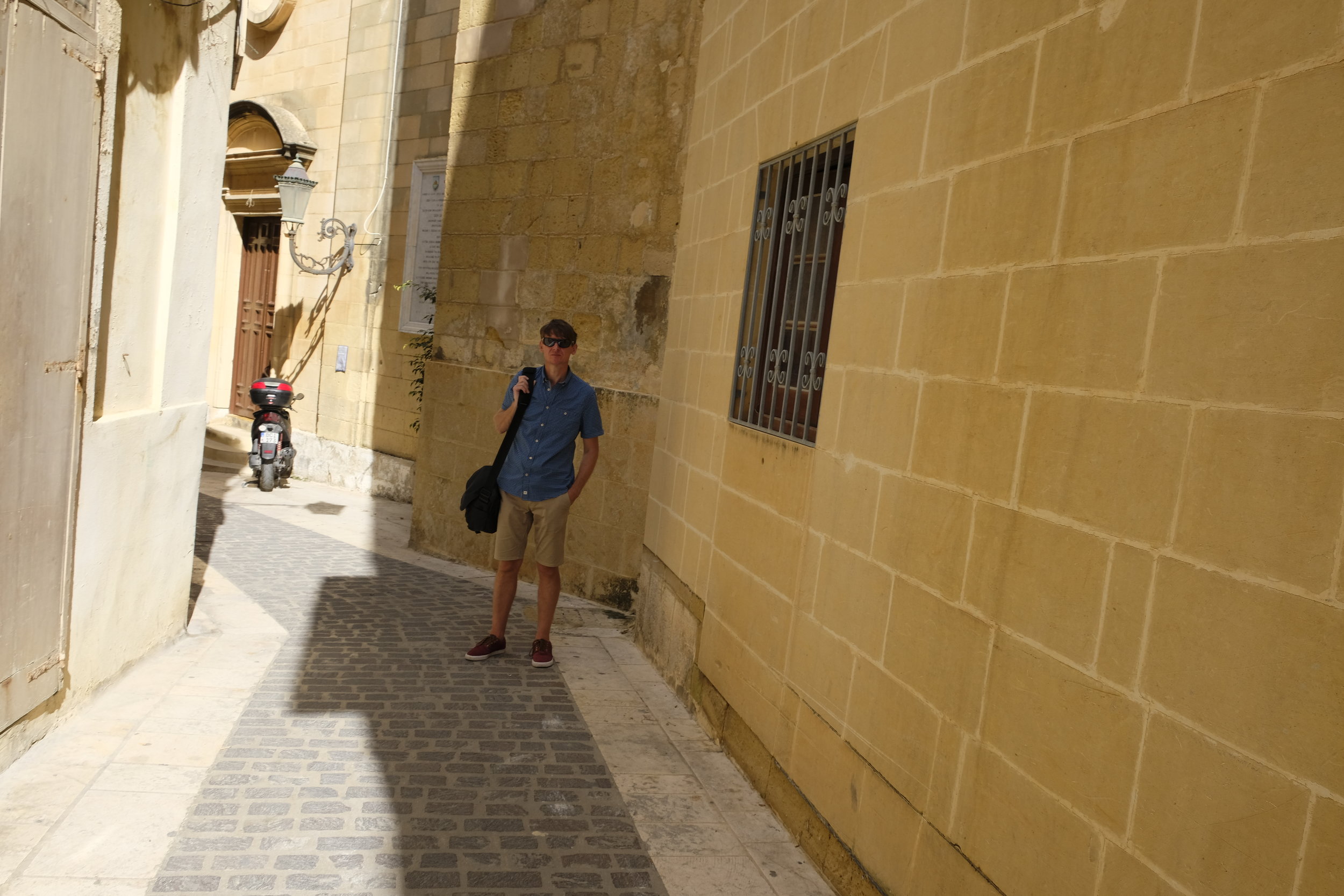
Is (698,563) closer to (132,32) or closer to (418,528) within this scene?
(132,32)

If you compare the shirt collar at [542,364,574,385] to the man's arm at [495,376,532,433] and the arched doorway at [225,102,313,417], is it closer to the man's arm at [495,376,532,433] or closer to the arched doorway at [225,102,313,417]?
the man's arm at [495,376,532,433]

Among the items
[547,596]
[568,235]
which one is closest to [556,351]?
[547,596]

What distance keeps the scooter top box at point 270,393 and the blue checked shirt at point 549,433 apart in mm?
7204

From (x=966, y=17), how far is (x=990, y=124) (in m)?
0.43

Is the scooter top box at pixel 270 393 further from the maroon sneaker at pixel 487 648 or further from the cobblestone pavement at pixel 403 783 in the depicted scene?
the maroon sneaker at pixel 487 648

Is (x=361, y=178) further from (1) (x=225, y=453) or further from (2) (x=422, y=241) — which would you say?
(1) (x=225, y=453)

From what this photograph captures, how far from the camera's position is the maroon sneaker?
575 cm

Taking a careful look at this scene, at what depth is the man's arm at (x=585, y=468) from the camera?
18.4 ft

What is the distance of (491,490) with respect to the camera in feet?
18.8

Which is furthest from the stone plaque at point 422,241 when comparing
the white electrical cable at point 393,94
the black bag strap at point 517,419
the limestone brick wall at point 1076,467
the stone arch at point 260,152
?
the limestone brick wall at point 1076,467

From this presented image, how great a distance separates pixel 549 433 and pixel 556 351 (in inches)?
17.5

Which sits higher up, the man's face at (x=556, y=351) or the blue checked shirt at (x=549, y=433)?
the man's face at (x=556, y=351)

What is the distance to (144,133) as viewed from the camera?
4777mm

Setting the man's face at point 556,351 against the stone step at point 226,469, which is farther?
the stone step at point 226,469
